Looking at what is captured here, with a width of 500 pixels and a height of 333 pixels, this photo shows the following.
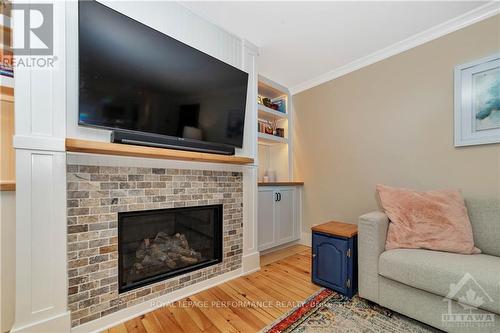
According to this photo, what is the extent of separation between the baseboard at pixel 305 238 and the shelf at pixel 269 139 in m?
1.38

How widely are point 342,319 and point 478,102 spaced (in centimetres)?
207

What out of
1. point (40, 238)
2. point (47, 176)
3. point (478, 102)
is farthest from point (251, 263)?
point (478, 102)

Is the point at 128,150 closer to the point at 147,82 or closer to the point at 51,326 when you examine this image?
the point at 147,82

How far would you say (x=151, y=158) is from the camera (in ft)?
5.29

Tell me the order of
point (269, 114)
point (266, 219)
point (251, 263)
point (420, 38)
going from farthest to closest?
point (269, 114) → point (266, 219) → point (251, 263) → point (420, 38)

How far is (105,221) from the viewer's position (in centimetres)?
141

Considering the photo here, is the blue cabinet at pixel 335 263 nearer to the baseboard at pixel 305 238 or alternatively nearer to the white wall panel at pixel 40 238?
the baseboard at pixel 305 238

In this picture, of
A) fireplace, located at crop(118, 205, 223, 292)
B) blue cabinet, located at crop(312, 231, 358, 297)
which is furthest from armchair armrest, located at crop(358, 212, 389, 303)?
fireplace, located at crop(118, 205, 223, 292)

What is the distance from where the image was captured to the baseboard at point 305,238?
3045mm

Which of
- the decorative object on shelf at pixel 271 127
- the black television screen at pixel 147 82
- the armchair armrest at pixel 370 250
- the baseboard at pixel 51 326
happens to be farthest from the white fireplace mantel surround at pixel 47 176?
the decorative object on shelf at pixel 271 127

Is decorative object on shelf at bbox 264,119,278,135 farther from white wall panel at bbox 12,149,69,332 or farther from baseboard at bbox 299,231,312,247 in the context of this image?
white wall panel at bbox 12,149,69,332

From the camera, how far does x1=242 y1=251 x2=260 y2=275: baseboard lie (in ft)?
7.17

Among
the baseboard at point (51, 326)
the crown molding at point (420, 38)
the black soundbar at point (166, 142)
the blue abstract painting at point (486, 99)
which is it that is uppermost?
the crown molding at point (420, 38)

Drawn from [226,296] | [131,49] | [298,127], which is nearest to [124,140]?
[131,49]
